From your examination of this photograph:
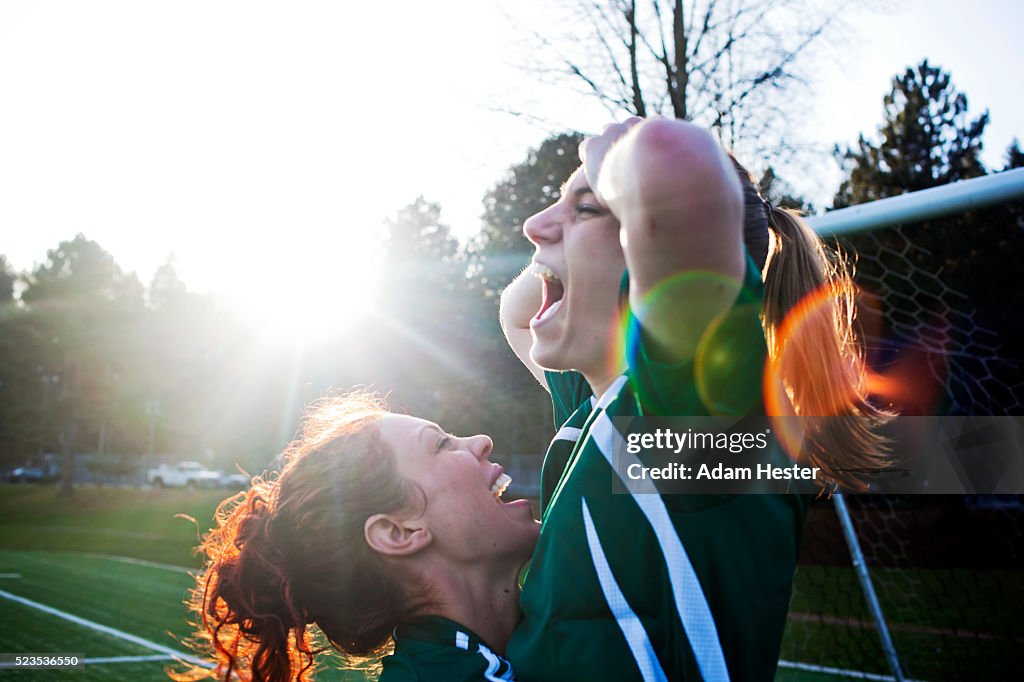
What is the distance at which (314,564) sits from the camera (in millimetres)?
1908

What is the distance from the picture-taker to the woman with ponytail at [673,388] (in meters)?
0.92

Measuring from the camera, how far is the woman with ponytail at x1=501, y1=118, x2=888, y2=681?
923 mm

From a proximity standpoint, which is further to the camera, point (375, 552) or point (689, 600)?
point (375, 552)

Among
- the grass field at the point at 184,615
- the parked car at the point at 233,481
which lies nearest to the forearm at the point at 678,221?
the grass field at the point at 184,615

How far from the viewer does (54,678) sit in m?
6.27

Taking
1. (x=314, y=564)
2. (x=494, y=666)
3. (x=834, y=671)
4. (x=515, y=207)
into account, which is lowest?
(x=834, y=671)

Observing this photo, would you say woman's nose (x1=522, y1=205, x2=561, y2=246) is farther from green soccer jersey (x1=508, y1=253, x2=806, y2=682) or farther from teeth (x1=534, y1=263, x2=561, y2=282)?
green soccer jersey (x1=508, y1=253, x2=806, y2=682)

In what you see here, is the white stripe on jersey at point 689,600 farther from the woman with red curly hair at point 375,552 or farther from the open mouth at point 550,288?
the woman with red curly hair at point 375,552

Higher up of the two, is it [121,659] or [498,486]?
[498,486]

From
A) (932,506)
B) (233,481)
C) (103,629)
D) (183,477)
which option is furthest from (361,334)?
(103,629)

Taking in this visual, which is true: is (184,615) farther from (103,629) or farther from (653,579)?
(653,579)

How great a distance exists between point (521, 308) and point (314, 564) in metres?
0.78

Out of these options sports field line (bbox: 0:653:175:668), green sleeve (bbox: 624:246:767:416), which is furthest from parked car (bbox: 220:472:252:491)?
green sleeve (bbox: 624:246:767:416)

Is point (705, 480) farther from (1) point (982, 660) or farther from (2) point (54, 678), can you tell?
(1) point (982, 660)
